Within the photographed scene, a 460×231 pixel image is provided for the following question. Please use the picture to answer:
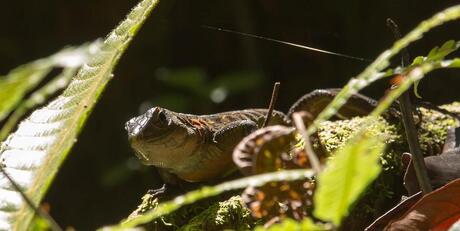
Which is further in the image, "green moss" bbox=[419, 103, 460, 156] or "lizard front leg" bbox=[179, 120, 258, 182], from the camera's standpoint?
"lizard front leg" bbox=[179, 120, 258, 182]

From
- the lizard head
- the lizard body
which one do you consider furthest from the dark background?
the lizard head

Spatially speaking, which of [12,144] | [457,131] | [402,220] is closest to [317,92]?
[457,131]

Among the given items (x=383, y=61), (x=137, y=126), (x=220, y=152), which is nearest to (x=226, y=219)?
(x=137, y=126)

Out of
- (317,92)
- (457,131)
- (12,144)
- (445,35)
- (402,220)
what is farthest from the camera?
(445,35)

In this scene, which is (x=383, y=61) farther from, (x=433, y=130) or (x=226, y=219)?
(x=433, y=130)

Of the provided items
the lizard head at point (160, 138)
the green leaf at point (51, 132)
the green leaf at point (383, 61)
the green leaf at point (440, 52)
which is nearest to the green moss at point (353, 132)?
the lizard head at point (160, 138)

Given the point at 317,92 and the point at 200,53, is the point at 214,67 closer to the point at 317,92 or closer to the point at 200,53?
the point at 200,53

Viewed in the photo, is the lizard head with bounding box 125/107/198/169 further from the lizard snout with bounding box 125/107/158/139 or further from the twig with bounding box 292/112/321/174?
the twig with bounding box 292/112/321/174
